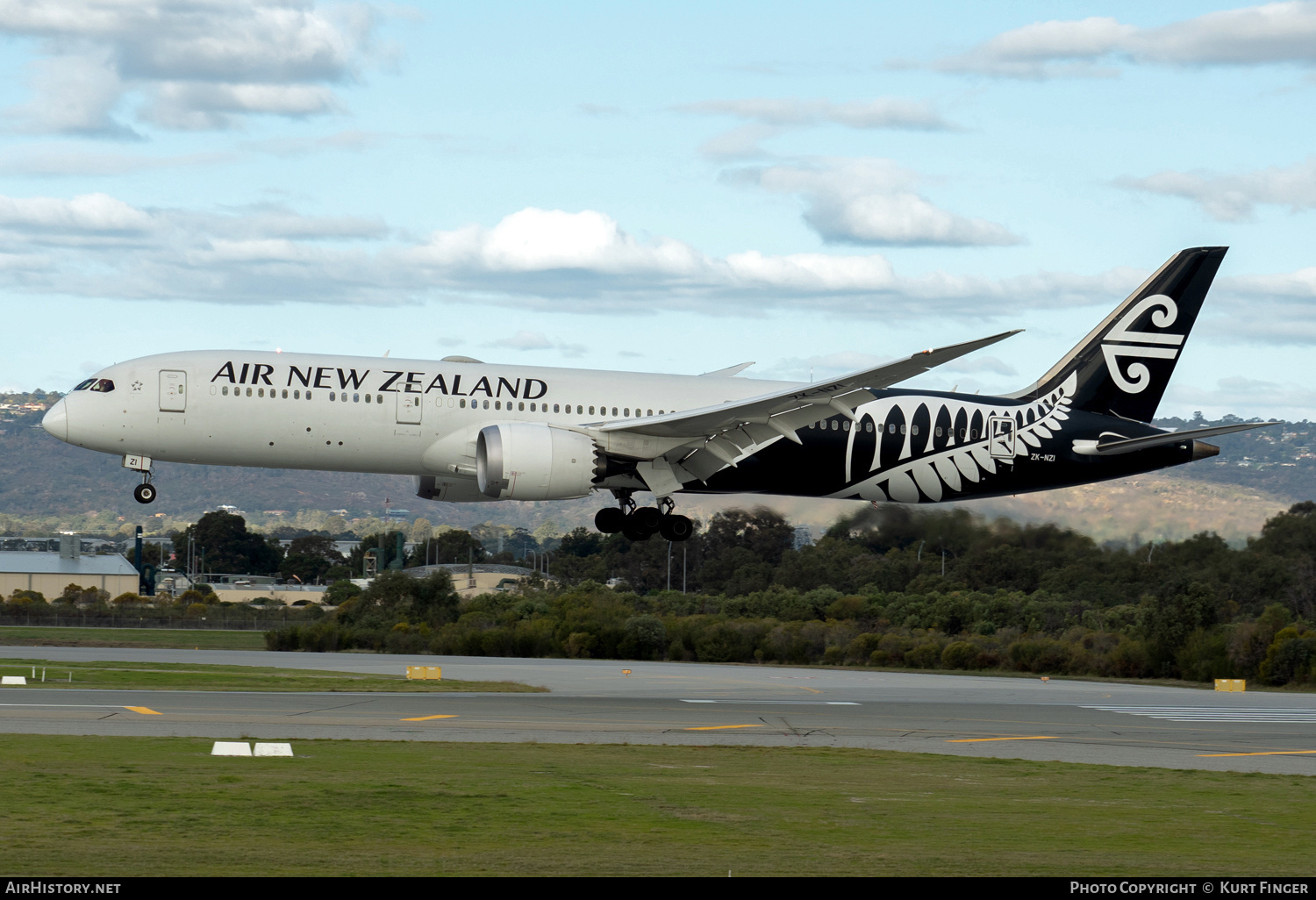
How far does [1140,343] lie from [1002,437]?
6075 mm

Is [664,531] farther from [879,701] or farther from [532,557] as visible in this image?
[532,557]

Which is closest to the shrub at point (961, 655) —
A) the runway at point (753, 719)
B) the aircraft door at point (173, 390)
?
the runway at point (753, 719)

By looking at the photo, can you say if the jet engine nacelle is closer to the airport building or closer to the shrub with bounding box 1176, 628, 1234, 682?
the shrub with bounding box 1176, 628, 1234, 682

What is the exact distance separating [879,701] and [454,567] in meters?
113

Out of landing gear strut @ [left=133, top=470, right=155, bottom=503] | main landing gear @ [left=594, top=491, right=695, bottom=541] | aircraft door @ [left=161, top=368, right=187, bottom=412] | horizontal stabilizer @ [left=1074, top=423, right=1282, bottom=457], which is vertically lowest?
main landing gear @ [left=594, top=491, right=695, bottom=541]

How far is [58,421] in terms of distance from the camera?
37.1 meters

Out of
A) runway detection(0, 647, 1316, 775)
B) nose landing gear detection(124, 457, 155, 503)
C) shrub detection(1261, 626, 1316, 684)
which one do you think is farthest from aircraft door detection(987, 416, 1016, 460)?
shrub detection(1261, 626, 1316, 684)

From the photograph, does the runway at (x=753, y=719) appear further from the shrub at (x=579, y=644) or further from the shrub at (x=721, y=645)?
the shrub at (x=721, y=645)

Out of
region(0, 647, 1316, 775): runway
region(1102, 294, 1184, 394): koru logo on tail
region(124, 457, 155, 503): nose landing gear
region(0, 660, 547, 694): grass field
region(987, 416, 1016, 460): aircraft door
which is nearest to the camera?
region(0, 647, 1316, 775): runway

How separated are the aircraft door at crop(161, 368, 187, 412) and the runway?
7.31 m

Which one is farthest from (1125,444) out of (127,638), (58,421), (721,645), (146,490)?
(127,638)

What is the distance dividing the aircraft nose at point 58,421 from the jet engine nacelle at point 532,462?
35.1ft

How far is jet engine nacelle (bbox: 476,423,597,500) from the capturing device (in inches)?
1410

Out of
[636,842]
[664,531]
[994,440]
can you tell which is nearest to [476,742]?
[636,842]
